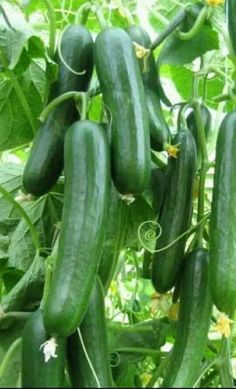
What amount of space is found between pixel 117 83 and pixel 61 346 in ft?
2.03

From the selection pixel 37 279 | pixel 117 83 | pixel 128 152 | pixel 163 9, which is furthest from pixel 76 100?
pixel 163 9

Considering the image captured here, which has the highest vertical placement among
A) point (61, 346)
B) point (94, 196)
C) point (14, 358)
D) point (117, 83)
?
point (117, 83)

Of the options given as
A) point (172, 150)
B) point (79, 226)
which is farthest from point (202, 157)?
point (79, 226)

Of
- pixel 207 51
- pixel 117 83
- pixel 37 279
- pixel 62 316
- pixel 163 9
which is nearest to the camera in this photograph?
pixel 62 316

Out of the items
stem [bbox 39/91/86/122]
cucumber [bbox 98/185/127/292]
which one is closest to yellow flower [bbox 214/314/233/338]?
cucumber [bbox 98/185/127/292]

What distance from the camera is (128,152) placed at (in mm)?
1926

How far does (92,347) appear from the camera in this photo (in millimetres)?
1932

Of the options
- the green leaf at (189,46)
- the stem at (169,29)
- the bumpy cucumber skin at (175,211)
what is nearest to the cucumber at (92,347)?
the bumpy cucumber skin at (175,211)

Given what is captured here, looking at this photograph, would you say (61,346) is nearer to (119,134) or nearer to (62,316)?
(62,316)

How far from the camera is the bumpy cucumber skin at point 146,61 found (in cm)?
227

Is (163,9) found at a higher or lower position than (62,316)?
higher

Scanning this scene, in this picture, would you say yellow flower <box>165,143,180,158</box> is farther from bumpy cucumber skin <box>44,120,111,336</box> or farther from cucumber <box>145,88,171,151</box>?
bumpy cucumber skin <box>44,120,111,336</box>

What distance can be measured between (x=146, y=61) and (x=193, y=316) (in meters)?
0.67

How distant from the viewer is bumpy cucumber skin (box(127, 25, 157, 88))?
2.27m
